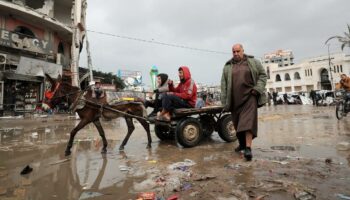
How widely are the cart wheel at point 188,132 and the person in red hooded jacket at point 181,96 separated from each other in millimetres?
356

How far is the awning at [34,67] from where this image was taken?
750 inches

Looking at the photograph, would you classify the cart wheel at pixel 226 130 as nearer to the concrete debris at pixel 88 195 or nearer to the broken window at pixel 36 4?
the concrete debris at pixel 88 195

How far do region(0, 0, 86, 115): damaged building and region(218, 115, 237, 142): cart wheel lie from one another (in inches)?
616

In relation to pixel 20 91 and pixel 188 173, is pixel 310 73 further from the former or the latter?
pixel 188 173

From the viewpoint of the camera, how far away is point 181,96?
6254 millimetres

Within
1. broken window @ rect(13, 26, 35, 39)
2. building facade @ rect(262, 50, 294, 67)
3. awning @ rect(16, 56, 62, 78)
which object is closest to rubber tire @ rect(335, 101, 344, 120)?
awning @ rect(16, 56, 62, 78)

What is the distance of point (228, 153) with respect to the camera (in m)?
5.27

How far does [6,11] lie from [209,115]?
18.3m

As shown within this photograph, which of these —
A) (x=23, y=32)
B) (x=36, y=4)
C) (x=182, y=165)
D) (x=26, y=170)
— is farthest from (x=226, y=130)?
(x=36, y=4)

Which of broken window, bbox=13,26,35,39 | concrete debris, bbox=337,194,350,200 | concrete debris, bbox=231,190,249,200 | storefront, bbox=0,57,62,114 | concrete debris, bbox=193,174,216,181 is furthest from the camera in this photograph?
broken window, bbox=13,26,35,39

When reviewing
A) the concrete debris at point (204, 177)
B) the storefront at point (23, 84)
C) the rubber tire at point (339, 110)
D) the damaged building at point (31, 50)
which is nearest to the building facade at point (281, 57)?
the damaged building at point (31, 50)

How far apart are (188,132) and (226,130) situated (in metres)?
1.13

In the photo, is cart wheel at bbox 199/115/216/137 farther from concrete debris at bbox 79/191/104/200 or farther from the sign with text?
the sign with text

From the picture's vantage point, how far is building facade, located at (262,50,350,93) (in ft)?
186
